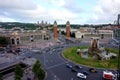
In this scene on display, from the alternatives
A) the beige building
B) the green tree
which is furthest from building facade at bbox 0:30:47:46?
the green tree

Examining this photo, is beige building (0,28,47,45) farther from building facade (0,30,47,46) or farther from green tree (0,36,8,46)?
green tree (0,36,8,46)

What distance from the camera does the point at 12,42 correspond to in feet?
248

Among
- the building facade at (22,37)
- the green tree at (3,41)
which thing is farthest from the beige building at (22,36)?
the green tree at (3,41)

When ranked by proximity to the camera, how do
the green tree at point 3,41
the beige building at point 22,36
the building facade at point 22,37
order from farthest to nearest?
the beige building at point 22,36 → the building facade at point 22,37 → the green tree at point 3,41

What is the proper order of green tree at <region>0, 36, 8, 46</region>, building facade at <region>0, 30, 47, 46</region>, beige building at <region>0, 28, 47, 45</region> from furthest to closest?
beige building at <region>0, 28, 47, 45</region>, building facade at <region>0, 30, 47, 46</region>, green tree at <region>0, 36, 8, 46</region>

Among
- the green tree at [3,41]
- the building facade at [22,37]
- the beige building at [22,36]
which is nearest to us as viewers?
the green tree at [3,41]

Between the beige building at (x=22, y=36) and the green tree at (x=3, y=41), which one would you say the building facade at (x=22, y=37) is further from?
the green tree at (x=3, y=41)

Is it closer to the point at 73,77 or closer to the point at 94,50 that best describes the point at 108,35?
the point at 94,50

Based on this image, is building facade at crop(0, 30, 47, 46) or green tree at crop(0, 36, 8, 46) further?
building facade at crop(0, 30, 47, 46)

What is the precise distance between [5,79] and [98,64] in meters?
22.3

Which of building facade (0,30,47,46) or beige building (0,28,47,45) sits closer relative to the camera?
building facade (0,30,47,46)

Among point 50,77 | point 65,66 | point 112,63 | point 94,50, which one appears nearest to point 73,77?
point 50,77

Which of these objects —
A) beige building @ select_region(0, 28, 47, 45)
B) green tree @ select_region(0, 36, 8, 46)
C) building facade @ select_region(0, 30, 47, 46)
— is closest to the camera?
green tree @ select_region(0, 36, 8, 46)

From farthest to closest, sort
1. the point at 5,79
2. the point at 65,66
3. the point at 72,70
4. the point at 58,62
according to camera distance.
Answer: the point at 58,62 → the point at 65,66 → the point at 72,70 → the point at 5,79
